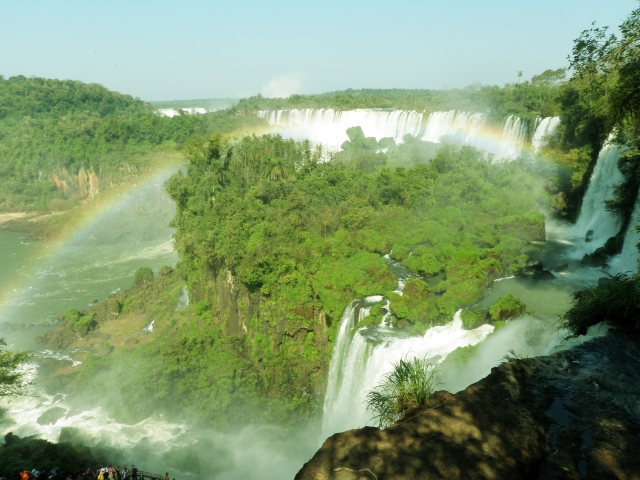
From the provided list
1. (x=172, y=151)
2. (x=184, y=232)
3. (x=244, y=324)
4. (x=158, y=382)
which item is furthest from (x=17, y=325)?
(x=172, y=151)

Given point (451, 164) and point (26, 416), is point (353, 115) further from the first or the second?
point (26, 416)

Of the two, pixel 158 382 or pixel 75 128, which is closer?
pixel 158 382

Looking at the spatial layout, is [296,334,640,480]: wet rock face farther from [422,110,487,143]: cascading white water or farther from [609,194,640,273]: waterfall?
[422,110,487,143]: cascading white water

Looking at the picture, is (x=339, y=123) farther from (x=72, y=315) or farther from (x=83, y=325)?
(x=83, y=325)

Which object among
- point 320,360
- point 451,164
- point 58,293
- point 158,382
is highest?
point 451,164

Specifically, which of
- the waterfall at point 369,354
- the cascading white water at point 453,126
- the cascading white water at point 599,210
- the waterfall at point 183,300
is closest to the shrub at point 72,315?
the waterfall at point 183,300

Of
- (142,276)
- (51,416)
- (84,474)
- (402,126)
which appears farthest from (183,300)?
(402,126)
